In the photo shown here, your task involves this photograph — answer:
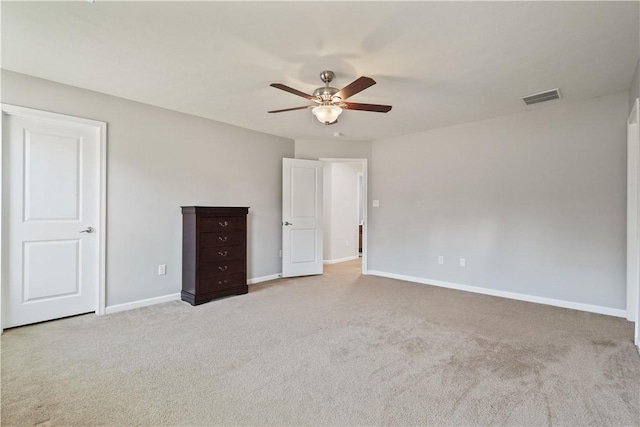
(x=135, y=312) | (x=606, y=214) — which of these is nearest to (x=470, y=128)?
(x=606, y=214)

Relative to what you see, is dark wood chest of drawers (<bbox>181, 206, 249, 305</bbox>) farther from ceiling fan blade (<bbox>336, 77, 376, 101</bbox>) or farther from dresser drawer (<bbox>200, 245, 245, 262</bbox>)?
ceiling fan blade (<bbox>336, 77, 376, 101</bbox>)

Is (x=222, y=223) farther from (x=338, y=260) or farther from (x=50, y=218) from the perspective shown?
(x=338, y=260)

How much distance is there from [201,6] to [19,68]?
2.07 meters

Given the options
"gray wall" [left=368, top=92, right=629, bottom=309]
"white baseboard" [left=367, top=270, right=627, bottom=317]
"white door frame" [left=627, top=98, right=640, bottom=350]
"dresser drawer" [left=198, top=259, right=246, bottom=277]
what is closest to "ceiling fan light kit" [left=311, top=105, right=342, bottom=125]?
"dresser drawer" [left=198, top=259, right=246, bottom=277]

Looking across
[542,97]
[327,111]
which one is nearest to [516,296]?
[542,97]

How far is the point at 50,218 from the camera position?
3039mm

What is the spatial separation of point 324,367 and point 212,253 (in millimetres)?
2219

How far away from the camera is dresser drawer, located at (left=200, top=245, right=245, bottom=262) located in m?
3.76

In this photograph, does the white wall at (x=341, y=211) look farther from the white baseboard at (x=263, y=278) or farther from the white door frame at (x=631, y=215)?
the white door frame at (x=631, y=215)

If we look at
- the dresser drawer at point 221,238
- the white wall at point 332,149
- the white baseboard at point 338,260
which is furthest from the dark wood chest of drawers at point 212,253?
the white baseboard at point 338,260

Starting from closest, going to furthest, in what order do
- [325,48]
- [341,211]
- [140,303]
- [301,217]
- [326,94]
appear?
[325,48]
[326,94]
[140,303]
[301,217]
[341,211]

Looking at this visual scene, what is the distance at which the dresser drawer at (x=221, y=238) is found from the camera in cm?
376

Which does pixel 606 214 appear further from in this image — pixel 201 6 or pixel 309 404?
pixel 201 6

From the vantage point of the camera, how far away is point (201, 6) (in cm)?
191
